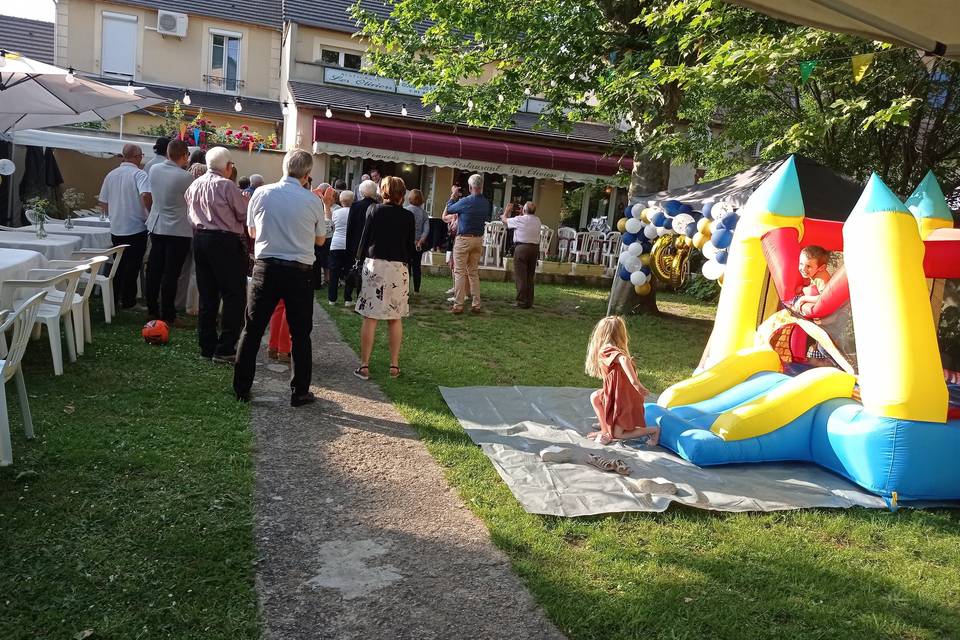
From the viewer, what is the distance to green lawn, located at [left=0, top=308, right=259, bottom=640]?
288 cm

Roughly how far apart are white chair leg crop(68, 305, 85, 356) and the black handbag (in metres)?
2.35

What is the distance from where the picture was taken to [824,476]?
5.18 m

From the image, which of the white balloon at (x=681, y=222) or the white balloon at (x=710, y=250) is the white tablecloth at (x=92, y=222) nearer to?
the white balloon at (x=681, y=222)

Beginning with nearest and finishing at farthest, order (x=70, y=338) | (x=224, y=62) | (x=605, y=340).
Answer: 1. (x=605, y=340)
2. (x=70, y=338)
3. (x=224, y=62)

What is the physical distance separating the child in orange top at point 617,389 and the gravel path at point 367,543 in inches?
56.6

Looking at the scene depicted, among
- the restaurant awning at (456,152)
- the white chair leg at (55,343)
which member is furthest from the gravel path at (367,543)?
the restaurant awning at (456,152)

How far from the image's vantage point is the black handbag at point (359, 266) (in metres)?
6.45

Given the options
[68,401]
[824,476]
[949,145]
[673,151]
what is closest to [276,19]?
[673,151]

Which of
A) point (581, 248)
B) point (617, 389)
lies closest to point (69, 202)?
point (581, 248)

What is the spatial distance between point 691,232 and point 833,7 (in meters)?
6.61

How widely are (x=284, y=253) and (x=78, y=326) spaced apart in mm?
2264

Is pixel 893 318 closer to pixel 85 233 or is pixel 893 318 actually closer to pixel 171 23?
pixel 85 233

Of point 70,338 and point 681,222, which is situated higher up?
point 681,222

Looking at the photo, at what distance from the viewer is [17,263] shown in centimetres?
555
